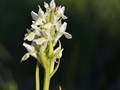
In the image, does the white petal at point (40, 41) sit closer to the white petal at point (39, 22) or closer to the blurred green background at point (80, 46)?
the white petal at point (39, 22)

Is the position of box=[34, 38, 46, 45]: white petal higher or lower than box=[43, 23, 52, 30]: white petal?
lower

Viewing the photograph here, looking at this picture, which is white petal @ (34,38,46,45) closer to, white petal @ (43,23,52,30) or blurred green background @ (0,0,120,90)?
white petal @ (43,23,52,30)

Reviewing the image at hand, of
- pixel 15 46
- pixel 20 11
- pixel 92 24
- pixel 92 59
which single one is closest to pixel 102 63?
pixel 92 59

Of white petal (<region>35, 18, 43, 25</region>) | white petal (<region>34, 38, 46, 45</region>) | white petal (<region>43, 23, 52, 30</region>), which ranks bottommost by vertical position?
white petal (<region>34, 38, 46, 45</region>)

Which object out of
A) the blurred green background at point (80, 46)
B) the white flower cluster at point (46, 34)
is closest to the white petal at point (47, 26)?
the white flower cluster at point (46, 34)

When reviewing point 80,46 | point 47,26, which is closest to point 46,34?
point 47,26

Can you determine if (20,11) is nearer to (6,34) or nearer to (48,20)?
(6,34)

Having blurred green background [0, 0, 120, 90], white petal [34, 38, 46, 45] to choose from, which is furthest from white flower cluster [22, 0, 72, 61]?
blurred green background [0, 0, 120, 90]

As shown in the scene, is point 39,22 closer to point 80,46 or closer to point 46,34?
point 46,34

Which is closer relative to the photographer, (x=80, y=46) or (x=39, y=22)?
(x=39, y=22)
